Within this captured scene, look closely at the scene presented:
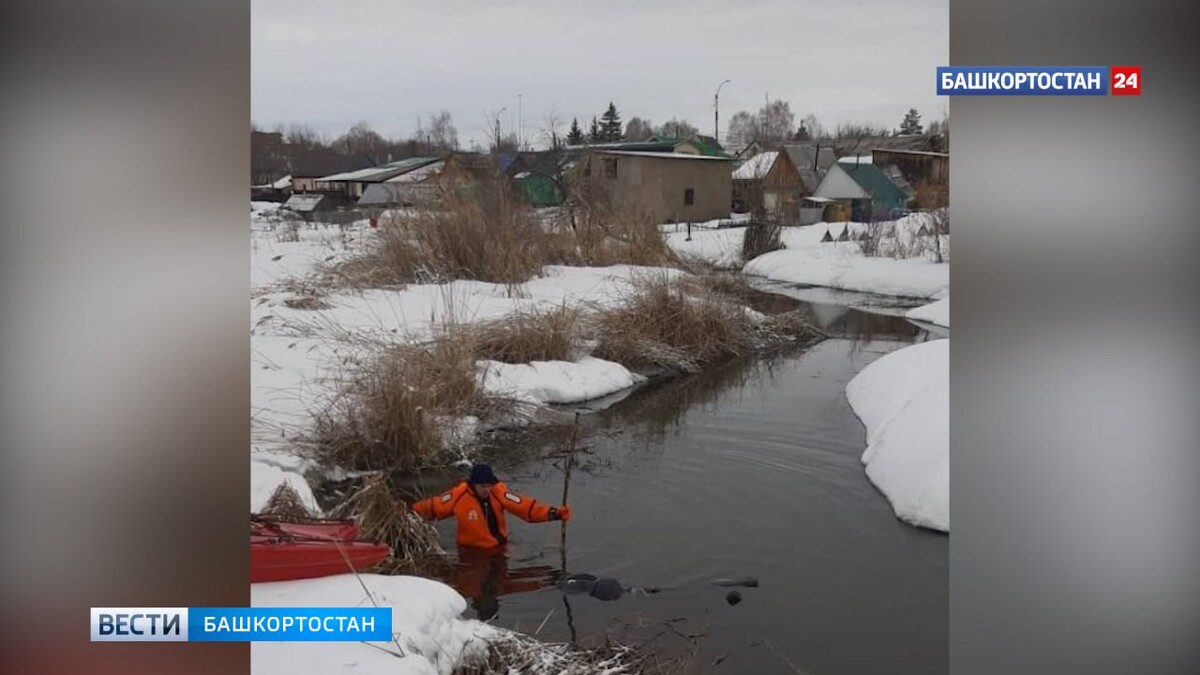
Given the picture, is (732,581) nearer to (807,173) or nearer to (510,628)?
(510,628)

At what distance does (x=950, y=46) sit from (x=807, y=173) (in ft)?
10.4

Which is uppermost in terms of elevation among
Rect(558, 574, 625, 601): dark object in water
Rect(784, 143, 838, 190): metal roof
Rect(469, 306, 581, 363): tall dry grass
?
Rect(784, 143, 838, 190): metal roof

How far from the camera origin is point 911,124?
2.29 meters

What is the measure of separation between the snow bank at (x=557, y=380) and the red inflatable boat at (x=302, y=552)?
6.22 feet

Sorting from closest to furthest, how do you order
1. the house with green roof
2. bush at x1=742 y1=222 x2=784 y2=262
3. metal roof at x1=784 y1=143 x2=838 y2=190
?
1. metal roof at x1=784 y1=143 x2=838 y2=190
2. the house with green roof
3. bush at x1=742 y1=222 x2=784 y2=262

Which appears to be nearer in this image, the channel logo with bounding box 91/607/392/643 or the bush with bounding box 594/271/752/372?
the channel logo with bounding box 91/607/392/643

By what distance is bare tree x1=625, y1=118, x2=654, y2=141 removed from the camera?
3016mm

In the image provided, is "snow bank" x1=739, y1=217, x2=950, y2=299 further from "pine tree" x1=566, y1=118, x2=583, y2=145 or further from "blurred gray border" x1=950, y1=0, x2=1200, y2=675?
"blurred gray border" x1=950, y1=0, x2=1200, y2=675

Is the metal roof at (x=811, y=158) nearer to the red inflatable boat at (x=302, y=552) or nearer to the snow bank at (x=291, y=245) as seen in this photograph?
the snow bank at (x=291, y=245)

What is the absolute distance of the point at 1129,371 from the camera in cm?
152

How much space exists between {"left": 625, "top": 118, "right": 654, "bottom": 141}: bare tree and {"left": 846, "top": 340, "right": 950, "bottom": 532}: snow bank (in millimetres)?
1120

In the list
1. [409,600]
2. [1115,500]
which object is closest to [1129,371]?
[1115,500]

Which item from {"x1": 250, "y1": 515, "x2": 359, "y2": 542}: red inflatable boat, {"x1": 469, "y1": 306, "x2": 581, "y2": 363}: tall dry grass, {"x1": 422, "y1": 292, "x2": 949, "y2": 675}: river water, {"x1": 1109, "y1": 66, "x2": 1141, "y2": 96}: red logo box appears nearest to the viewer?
{"x1": 1109, "y1": 66, "x2": 1141, "y2": 96}: red logo box

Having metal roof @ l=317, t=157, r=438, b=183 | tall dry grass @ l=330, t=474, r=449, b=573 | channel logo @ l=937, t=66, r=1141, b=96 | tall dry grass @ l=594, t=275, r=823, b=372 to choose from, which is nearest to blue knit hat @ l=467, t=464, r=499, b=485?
tall dry grass @ l=330, t=474, r=449, b=573
